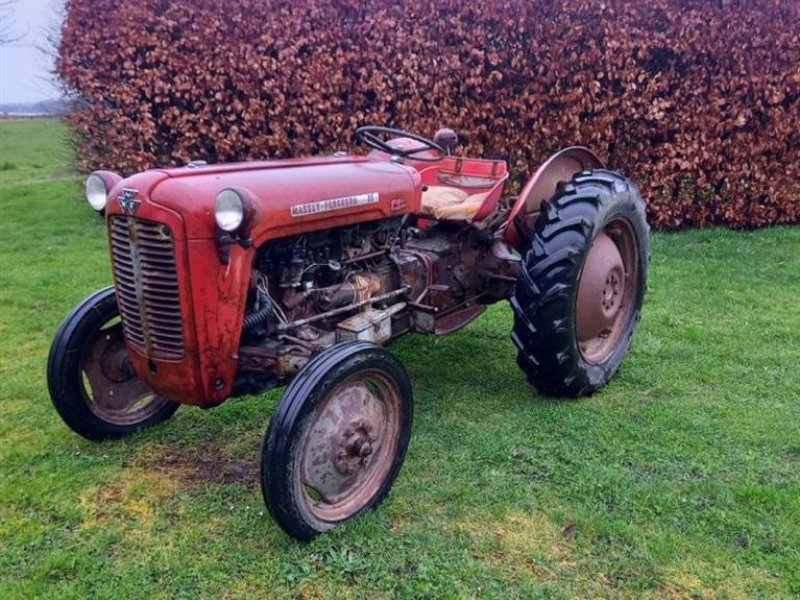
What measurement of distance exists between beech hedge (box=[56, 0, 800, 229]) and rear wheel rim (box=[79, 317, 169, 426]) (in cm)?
475

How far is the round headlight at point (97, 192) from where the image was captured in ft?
9.67

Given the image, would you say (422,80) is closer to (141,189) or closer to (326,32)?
(326,32)

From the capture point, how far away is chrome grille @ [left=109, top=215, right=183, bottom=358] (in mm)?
2688

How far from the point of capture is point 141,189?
8.79 ft

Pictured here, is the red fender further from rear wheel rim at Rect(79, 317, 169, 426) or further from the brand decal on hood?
rear wheel rim at Rect(79, 317, 169, 426)

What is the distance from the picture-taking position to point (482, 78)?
7629 millimetres

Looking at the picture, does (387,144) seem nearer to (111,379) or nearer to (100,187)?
(100,187)

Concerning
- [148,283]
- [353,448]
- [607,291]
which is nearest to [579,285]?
[607,291]

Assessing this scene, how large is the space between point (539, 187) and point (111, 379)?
2.46 m

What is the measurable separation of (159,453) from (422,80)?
17.5 feet

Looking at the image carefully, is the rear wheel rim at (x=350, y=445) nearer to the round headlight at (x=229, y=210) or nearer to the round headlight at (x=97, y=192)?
the round headlight at (x=229, y=210)

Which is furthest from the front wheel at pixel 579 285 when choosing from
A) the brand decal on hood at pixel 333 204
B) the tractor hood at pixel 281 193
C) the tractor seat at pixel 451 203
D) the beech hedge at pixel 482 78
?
the beech hedge at pixel 482 78

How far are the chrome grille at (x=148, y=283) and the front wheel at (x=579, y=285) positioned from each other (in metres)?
1.69

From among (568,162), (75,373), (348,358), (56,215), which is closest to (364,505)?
(348,358)
